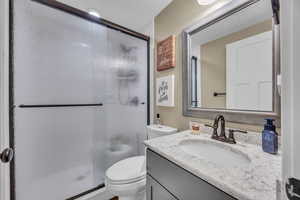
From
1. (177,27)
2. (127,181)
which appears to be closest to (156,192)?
(127,181)

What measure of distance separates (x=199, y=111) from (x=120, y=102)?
942 millimetres

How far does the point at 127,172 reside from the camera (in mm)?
1185

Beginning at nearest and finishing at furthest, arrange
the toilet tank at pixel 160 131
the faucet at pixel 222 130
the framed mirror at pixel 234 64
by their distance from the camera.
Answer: the framed mirror at pixel 234 64 < the faucet at pixel 222 130 < the toilet tank at pixel 160 131

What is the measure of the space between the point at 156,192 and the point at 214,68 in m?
1.01

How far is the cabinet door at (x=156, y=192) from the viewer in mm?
715

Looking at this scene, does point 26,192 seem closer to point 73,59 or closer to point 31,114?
point 31,114

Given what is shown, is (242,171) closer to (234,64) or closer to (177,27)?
(234,64)

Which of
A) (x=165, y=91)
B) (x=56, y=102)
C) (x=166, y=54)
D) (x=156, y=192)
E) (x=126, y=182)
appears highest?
(x=166, y=54)

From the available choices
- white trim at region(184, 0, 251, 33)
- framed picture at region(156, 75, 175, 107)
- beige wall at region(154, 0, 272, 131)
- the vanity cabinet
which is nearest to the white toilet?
the vanity cabinet

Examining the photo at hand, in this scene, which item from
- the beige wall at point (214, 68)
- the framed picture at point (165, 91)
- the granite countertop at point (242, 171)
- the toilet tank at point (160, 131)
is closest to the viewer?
the granite countertop at point (242, 171)

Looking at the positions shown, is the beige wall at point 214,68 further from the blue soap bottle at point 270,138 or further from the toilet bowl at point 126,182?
the toilet bowl at point 126,182

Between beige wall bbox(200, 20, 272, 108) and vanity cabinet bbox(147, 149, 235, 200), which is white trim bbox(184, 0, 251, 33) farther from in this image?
vanity cabinet bbox(147, 149, 235, 200)

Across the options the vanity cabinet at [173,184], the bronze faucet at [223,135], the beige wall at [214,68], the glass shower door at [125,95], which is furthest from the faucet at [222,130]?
the glass shower door at [125,95]

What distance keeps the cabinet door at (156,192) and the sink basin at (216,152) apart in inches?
9.8
